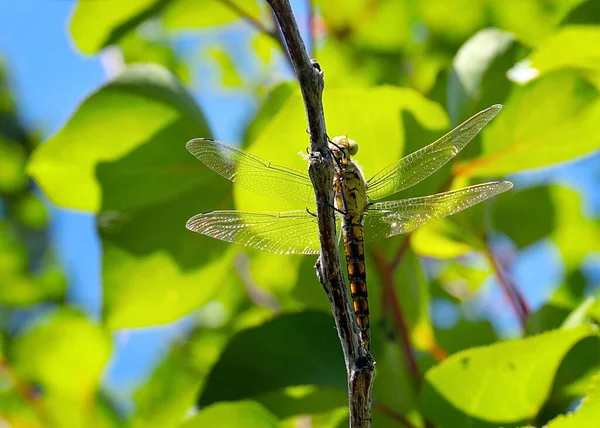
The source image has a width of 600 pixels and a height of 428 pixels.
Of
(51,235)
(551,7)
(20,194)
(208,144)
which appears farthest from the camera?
(51,235)

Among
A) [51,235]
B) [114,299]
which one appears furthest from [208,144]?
[51,235]

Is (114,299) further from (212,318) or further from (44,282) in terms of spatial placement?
(44,282)

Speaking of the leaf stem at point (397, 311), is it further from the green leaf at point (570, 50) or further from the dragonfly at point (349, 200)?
the green leaf at point (570, 50)

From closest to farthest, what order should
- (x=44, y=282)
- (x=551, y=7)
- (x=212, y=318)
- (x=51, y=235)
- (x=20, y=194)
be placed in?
1. (x=551, y=7)
2. (x=212, y=318)
3. (x=44, y=282)
4. (x=20, y=194)
5. (x=51, y=235)

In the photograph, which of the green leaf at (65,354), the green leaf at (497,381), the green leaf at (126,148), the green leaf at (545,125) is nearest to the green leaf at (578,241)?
the green leaf at (545,125)

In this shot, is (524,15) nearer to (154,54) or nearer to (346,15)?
(346,15)

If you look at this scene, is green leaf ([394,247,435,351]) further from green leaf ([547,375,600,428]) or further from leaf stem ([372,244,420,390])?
green leaf ([547,375,600,428])

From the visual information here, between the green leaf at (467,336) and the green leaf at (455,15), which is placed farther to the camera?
the green leaf at (455,15)

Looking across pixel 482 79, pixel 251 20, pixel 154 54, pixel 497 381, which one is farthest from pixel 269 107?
pixel 154 54
